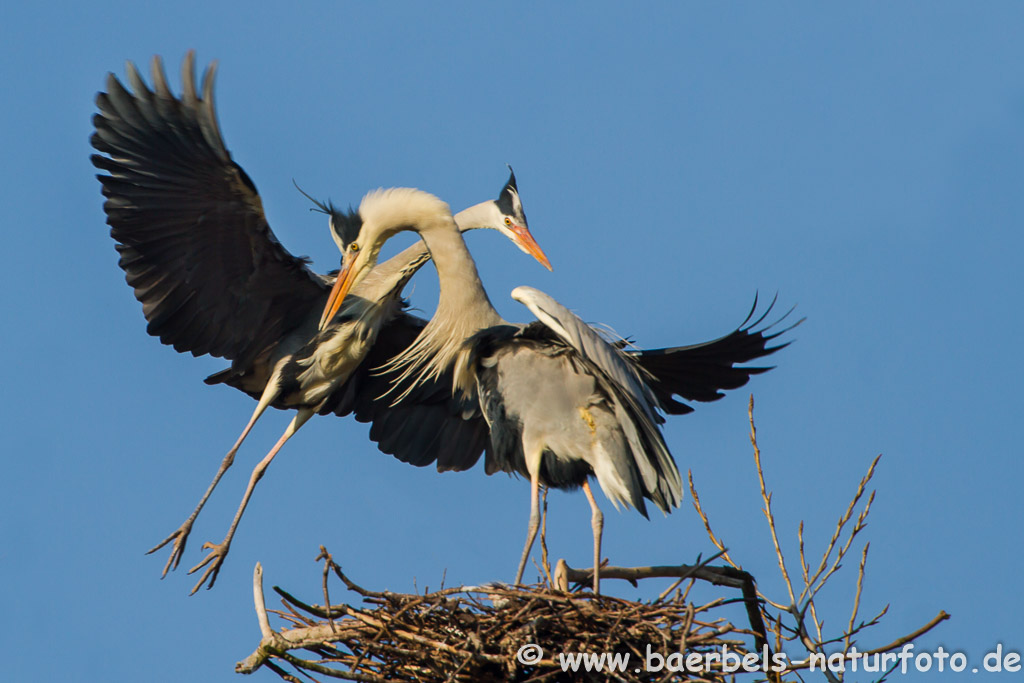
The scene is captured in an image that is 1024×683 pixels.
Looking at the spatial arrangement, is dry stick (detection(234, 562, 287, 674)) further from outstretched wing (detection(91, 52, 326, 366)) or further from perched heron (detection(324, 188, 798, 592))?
outstretched wing (detection(91, 52, 326, 366))

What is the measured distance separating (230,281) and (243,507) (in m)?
1.23

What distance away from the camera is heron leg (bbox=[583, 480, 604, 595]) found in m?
5.88

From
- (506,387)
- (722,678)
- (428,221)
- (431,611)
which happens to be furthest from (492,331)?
(722,678)

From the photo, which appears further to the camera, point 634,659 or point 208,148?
point 208,148

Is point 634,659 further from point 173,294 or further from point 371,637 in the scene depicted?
point 173,294

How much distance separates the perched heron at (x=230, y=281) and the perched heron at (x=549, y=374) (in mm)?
305

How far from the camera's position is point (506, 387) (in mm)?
6465

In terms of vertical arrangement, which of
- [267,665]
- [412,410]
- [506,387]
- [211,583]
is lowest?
[267,665]

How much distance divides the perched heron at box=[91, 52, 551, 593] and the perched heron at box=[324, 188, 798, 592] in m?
0.31

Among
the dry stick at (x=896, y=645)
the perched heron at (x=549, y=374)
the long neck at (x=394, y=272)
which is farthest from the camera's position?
the long neck at (x=394, y=272)

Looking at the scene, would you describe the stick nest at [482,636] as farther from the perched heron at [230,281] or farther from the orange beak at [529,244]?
the orange beak at [529,244]

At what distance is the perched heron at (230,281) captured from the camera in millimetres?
6395

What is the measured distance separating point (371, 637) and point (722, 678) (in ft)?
4.89

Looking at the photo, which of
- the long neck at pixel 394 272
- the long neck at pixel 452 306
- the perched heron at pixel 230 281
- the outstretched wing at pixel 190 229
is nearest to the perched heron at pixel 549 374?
the long neck at pixel 452 306
